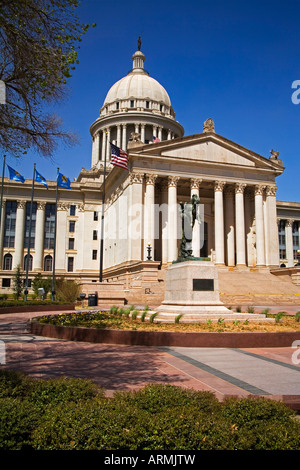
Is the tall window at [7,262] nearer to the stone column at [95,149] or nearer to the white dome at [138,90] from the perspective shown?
the stone column at [95,149]

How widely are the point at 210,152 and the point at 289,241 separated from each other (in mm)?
34799

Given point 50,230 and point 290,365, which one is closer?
point 290,365

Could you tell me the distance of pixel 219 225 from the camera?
5209 cm

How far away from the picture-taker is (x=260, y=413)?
460 centimetres

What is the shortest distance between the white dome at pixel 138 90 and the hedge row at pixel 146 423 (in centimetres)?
8445

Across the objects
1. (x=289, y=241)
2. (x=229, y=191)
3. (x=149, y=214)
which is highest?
(x=229, y=191)

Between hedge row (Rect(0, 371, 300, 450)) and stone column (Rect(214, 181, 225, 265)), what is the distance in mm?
46964

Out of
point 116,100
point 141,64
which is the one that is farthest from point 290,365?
point 141,64

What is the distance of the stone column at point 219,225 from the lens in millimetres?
51656

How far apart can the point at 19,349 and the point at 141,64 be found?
9718 cm

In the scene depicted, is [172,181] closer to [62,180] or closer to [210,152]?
[210,152]

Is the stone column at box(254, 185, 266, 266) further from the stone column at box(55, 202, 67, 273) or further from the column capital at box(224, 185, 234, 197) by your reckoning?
the stone column at box(55, 202, 67, 273)

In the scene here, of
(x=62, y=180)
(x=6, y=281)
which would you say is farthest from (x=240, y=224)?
(x=6, y=281)
